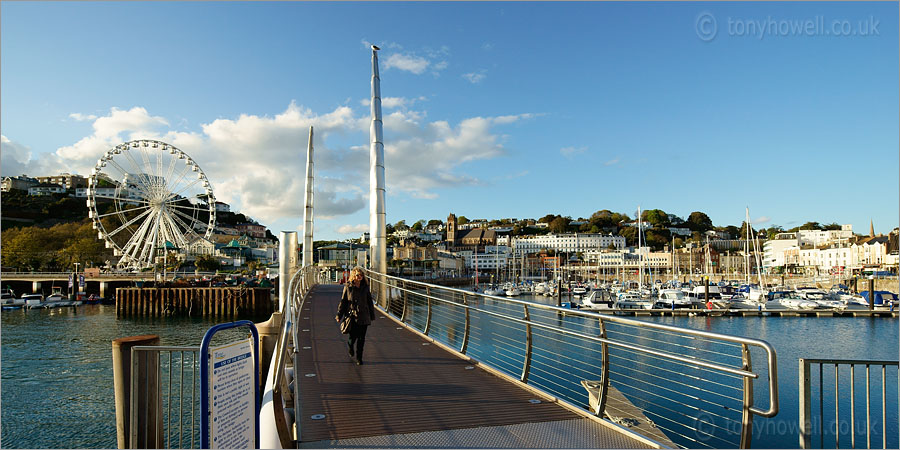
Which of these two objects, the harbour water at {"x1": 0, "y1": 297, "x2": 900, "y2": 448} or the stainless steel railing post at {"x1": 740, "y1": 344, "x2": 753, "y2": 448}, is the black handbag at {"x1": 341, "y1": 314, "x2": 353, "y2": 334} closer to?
the stainless steel railing post at {"x1": 740, "y1": 344, "x2": 753, "y2": 448}

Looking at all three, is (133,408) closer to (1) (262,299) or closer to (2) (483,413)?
(2) (483,413)

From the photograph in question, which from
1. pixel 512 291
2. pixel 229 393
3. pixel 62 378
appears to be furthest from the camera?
pixel 512 291

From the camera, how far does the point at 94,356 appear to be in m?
25.9

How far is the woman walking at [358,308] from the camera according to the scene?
26.4ft

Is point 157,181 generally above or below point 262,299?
above

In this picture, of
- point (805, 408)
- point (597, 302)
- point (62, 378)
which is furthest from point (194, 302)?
point (805, 408)

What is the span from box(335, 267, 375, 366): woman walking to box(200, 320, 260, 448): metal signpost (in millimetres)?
4130

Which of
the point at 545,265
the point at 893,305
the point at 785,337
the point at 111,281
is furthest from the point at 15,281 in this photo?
the point at 545,265

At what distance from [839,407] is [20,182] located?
184285 mm

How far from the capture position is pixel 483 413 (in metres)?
5.54

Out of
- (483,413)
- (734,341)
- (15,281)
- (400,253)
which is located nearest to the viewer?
(734,341)

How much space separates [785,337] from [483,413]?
3853 centimetres

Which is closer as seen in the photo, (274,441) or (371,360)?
(274,441)

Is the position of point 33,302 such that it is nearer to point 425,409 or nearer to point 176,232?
point 176,232
